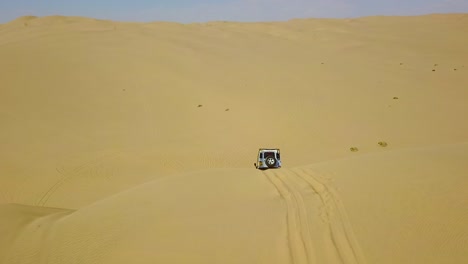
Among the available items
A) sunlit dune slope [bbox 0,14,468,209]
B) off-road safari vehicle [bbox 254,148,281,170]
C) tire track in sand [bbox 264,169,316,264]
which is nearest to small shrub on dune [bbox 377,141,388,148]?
sunlit dune slope [bbox 0,14,468,209]

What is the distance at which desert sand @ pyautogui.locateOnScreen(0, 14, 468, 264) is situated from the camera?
4.96 metres

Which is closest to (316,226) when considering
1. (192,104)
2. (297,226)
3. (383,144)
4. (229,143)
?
(297,226)

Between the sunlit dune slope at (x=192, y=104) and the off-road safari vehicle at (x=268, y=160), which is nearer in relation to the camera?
the off-road safari vehicle at (x=268, y=160)

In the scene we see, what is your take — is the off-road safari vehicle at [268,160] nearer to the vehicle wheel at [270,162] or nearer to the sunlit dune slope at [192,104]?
the vehicle wheel at [270,162]

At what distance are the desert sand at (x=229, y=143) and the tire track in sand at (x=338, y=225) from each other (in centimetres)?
3

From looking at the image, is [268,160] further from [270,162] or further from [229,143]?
[229,143]

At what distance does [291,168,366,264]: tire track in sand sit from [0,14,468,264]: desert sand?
27 millimetres

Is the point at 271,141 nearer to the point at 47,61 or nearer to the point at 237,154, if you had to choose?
the point at 237,154

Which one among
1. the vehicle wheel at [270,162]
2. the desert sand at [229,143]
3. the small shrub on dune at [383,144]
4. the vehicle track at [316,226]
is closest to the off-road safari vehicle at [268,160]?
→ the vehicle wheel at [270,162]

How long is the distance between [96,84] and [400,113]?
40.9ft

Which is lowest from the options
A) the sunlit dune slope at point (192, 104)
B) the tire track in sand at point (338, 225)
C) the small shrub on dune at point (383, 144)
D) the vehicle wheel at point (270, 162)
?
the tire track in sand at point (338, 225)

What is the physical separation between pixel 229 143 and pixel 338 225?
7.82 metres

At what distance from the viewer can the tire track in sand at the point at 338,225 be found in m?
4.42

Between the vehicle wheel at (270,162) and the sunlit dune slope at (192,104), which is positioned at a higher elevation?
the sunlit dune slope at (192,104)
